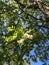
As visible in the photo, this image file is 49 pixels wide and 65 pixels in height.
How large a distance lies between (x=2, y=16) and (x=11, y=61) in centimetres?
326

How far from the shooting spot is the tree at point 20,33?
26.7ft

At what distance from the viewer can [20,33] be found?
26.1ft

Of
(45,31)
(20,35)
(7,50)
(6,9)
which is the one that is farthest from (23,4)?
(20,35)

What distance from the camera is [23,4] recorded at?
40.0 feet

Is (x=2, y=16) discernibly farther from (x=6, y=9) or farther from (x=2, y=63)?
(x=2, y=63)

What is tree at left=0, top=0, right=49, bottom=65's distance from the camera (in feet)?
26.7

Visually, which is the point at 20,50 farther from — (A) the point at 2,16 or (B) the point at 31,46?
(A) the point at 2,16

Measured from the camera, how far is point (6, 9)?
12.8m

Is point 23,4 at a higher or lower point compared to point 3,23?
higher

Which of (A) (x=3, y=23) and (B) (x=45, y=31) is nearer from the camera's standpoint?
(A) (x=3, y=23)

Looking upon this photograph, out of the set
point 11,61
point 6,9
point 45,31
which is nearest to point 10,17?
point 6,9

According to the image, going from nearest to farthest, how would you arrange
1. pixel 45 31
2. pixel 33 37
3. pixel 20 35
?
pixel 20 35 → pixel 33 37 → pixel 45 31

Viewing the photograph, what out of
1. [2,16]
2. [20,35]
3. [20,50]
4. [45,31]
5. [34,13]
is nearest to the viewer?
[20,35]

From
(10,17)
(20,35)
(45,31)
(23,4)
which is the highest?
(20,35)
